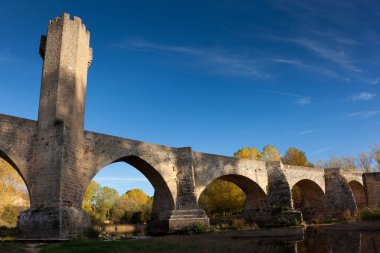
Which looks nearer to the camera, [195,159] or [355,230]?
[355,230]

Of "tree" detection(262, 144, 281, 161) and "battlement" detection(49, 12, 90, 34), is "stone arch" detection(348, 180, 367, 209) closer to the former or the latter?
"tree" detection(262, 144, 281, 161)

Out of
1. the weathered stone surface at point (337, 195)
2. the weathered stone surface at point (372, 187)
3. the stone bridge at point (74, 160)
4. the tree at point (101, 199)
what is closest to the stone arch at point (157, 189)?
the stone bridge at point (74, 160)

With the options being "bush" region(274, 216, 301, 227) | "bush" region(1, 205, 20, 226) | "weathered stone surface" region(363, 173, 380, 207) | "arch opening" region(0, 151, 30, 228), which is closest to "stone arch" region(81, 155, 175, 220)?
"arch opening" region(0, 151, 30, 228)

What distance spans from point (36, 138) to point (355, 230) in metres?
16.7

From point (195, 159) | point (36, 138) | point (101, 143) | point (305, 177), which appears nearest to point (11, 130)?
point (36, 138)

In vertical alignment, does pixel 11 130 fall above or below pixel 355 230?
above

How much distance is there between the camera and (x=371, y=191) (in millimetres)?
34688

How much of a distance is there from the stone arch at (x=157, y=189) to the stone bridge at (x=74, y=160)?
0.19ft

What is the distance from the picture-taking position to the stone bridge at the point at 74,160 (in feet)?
47.3

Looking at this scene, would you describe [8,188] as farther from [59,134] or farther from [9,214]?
[59,134]

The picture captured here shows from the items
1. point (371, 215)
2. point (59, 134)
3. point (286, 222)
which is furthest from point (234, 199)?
point (59, 134)

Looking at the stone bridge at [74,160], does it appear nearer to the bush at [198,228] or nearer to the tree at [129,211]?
the bush at [198,228]

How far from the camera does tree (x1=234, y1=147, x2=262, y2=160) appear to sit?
124 feet

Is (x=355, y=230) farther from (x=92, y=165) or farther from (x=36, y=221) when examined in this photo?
(x=36, y=221)
